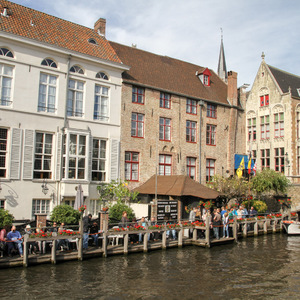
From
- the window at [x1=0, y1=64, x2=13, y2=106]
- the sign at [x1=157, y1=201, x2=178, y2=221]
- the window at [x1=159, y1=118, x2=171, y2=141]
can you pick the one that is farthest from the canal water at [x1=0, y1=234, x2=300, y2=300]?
the window at [x1=159, y1=118, x2=171, y2=141]

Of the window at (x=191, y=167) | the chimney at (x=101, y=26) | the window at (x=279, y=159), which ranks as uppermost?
the chimney at (x=101, y=26)

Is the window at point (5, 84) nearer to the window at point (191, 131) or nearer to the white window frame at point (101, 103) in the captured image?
the white window frame at point (101, 103)

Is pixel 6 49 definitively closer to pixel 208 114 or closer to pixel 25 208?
pixel 25 208

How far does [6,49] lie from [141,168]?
1010 centimetres

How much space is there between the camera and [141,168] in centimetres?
2223

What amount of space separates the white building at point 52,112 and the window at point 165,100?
347 centimetres

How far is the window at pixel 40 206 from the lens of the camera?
701 inches

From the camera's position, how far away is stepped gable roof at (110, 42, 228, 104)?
77.3 feet

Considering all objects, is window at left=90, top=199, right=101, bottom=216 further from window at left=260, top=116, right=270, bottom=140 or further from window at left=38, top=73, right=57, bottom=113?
window at left=260, top=116, right=270, bottom=140

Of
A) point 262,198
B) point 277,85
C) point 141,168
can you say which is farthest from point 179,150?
point 277,85

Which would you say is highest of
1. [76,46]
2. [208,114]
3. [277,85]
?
[277,85]

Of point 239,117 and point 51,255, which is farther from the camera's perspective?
point 239,117

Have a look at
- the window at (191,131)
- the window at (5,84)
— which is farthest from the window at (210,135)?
the window at (5,84)

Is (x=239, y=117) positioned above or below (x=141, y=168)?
above
